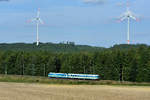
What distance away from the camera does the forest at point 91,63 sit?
349 feet

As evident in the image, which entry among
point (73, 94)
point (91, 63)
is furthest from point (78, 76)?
point (73, 94)

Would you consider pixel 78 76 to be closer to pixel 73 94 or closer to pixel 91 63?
pixel 91 63

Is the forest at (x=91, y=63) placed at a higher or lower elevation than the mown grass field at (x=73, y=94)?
higher

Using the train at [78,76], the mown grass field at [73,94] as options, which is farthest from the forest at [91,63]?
the mown grass field at [73,94]

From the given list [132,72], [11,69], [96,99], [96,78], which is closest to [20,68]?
[11,69]

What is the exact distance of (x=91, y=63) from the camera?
12344 centimetres

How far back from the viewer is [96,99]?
45.8m

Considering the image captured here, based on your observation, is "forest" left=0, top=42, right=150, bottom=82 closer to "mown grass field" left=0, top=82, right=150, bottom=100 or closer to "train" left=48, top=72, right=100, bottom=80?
"train" left=48, top=72, right=100, bottom=80

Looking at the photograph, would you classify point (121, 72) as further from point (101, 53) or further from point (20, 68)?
point (20, 68)

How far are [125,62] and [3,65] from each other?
195 ft

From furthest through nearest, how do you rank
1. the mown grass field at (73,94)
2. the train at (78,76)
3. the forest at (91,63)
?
the train at (78,76) → the forest at (91,63) → the mown grass field at (73,94)

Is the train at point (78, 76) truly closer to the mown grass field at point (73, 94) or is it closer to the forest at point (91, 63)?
the forest at point (91, 63)

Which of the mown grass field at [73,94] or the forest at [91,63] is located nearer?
the mown grass field at [73,94]

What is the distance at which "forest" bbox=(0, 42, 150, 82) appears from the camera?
10627 centimetres
